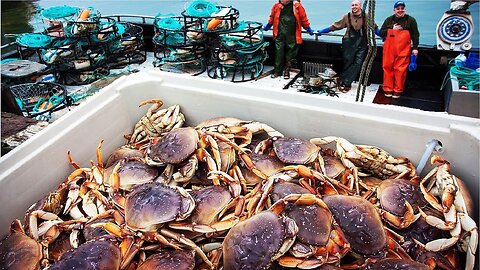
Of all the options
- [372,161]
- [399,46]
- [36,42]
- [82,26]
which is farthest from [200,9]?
[372,161]

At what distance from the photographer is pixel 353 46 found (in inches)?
223

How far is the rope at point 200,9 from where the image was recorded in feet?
20.0

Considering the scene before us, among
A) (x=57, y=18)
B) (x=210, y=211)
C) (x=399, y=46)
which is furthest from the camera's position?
(x=57, y=18)

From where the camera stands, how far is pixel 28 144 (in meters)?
2.18

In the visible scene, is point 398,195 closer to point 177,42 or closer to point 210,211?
point 210,211

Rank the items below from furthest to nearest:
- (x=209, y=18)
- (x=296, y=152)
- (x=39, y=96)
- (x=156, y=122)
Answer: (x=209, y=18), (x=39, y=96), (x=156, y=122), (x=296, y=152)

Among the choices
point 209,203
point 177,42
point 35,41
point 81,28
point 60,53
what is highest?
point 209,203

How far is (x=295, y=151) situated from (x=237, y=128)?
0.41 metres

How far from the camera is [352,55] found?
5.70 metres

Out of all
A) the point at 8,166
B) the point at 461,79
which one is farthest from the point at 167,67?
the point at 8,166

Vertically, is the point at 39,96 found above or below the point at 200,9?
below

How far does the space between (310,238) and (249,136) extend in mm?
898

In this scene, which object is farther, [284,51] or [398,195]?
[284,51]

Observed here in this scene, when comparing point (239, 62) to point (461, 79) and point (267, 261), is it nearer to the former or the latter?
point (461, 79)
